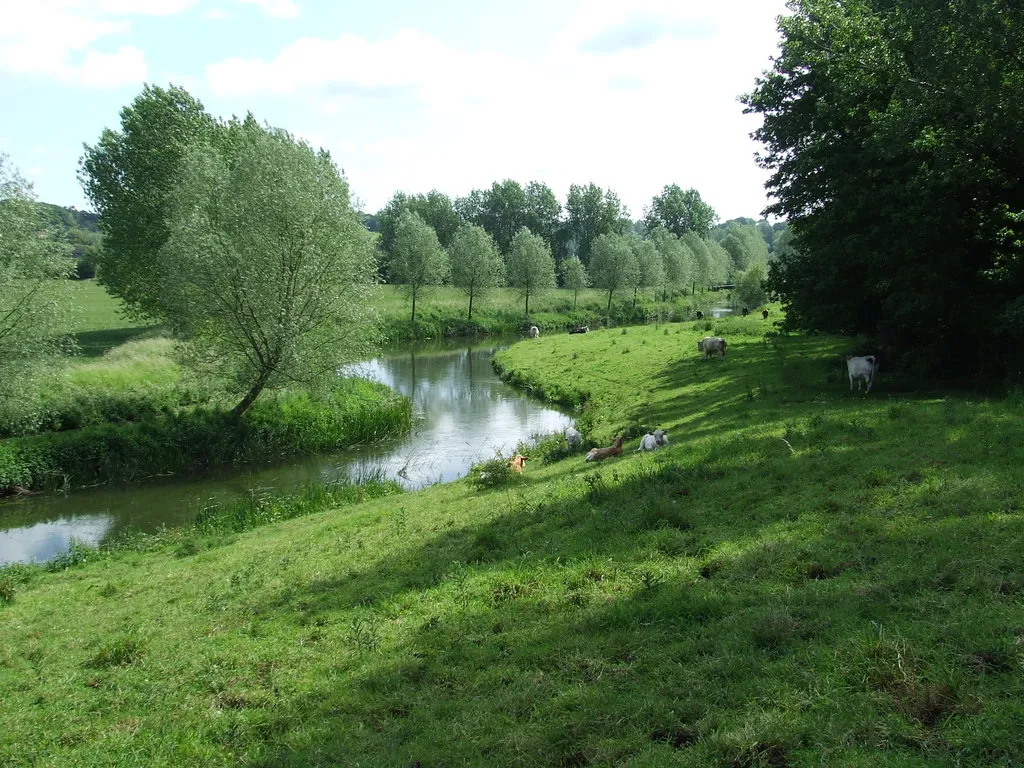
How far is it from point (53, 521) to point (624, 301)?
79977 mm

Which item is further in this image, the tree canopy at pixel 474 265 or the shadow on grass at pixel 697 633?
the tree canopy at pixel 474 265

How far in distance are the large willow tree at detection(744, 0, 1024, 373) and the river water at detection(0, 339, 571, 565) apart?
496 inches

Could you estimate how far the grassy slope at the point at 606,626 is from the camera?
5324 millimetres

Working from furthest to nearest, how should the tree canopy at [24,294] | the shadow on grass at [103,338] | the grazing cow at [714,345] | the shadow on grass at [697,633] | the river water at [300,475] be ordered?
1. the shadow on grass at [103,338]
2. the grazing cow at [714,345]
3. the tree canopy at [24,294]
4. the river water at [300,475]
5. the shadow on grass at [697,633]

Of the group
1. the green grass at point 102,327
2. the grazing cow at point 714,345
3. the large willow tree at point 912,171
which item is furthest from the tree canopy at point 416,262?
the large willow tree at point 912,171

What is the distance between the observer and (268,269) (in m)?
27.4

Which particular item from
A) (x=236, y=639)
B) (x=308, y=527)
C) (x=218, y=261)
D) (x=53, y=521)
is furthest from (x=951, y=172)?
(x=53, y=521)

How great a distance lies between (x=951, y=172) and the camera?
1805 cm

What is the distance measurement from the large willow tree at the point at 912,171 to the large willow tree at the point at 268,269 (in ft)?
58.1

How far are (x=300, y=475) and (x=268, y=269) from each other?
8126mm

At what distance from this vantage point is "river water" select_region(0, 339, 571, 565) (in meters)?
20.5

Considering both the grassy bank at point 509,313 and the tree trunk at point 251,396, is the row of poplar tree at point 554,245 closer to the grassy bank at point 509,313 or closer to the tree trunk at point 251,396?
the grassy bank at point 509,313

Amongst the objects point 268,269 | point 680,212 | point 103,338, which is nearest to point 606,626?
point 268,269

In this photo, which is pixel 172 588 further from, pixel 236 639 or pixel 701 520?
pixel 701 520
